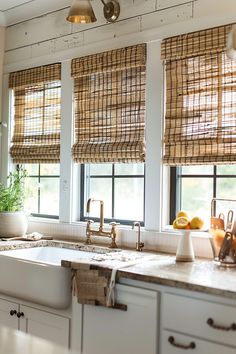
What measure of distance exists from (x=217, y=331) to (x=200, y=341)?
10 cm

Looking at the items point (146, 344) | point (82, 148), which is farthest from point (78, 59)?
point (146, 344)

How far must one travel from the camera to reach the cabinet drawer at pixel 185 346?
7.15 feet

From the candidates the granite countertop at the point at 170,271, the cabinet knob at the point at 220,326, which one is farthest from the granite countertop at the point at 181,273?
the cabinet knob at the point at 220,326

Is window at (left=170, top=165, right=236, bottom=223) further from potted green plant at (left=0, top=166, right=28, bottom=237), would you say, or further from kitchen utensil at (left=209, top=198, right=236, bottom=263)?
potted green plant at (left=0, top=166, right=28, bottom=237)

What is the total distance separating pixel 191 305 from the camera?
229 centimetres

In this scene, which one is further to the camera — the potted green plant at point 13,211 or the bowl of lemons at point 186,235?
the potted green plant at point 13,211

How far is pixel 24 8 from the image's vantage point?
4.18 metres

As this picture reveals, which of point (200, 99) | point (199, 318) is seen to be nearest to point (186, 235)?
point (199, 318)

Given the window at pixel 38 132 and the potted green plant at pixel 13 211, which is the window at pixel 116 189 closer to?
the window at pixel 38 132

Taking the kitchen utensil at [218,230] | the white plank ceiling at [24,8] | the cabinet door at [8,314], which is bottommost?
the cabinet door at [8,314]

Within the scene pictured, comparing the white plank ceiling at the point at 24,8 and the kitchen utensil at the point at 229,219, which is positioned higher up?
the white plank ceiling at the point at 24,8

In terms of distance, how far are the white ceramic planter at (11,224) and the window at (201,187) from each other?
1.23 meters

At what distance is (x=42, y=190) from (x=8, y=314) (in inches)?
51.8

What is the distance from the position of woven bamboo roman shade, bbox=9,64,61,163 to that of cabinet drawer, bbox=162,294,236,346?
1.96m
